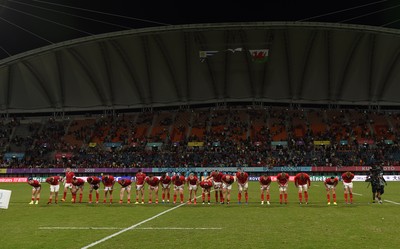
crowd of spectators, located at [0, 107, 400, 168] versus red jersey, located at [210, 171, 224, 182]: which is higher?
crowd of spectators, located at [0, 107, 400, 168]

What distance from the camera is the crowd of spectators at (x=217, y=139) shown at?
2240 inches

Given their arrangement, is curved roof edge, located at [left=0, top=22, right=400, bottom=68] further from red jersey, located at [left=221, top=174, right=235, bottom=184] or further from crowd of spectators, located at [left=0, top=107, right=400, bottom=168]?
red jersey, located at [left=221, top=174, right=235, bottom=184]

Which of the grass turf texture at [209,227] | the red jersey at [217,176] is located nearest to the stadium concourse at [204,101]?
the red jersey at [217,176]

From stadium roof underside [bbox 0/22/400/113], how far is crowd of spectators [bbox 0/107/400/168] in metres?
2.77

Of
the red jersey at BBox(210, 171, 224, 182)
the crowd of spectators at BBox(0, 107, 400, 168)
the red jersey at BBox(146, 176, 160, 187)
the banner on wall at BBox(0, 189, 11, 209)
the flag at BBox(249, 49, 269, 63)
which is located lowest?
the banner on wall at BBox(0, 189, 11, 209)

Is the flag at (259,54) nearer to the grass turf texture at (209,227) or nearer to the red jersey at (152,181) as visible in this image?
the red jersey at (152,181)

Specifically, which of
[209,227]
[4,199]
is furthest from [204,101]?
[209,227]

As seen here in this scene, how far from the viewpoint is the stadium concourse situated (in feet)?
187

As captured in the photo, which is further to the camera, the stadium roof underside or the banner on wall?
the stadium roof underside

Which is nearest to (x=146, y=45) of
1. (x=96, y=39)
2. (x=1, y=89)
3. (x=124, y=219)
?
(x=96, y=39)

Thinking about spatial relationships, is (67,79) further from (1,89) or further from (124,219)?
(124,219)

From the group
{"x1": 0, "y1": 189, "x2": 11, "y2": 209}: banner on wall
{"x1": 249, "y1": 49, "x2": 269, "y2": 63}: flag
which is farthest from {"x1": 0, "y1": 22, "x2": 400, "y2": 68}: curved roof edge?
{"x1": 0, "y1": 189, "x2": 11, "y2": 209}: banner on wall

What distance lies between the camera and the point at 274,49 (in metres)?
60.5

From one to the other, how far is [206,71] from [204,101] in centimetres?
753
